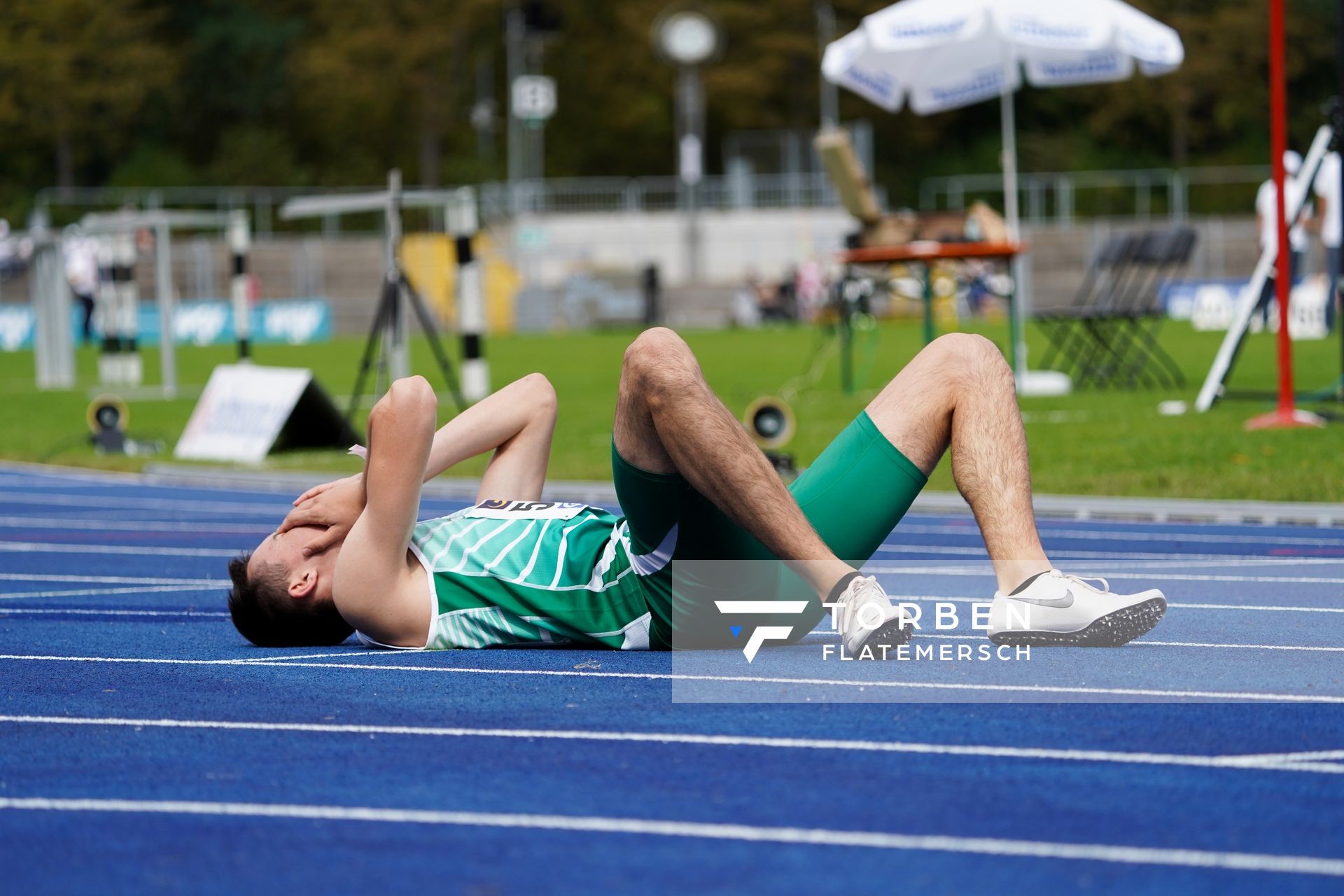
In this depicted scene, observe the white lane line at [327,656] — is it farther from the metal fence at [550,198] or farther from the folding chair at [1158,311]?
the metal fence at [550,198]

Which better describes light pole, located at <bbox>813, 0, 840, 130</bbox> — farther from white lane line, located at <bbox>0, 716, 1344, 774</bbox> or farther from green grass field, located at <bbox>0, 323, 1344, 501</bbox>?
white lane line, located at <bbox>0, 716, 1344, 774</bbox>

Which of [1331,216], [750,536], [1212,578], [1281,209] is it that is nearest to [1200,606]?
[1212,578]

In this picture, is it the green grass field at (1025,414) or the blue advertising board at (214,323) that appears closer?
the green grass field at (1025,414)

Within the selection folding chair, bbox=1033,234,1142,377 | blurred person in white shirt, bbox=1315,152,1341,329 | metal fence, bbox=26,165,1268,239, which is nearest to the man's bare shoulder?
folding chair, bbox=1033,234,1142,377

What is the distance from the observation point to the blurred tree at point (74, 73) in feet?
170

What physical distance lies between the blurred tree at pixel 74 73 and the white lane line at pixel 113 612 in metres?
48.4

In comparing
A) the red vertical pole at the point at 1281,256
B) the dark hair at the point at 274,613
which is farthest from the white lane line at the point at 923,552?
the red vertical pole at the point at 1281,256

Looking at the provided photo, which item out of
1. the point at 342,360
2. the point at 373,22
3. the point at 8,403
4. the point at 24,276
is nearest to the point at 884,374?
the point at 8,403

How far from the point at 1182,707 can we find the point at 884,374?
1551 centimetres

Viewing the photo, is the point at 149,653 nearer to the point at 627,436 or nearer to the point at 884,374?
the point at 627,436

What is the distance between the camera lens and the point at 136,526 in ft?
30.6

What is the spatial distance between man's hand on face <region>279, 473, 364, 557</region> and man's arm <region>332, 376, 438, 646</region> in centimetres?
5

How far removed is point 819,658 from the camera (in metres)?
4.75

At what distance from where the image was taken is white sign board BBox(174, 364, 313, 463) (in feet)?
41.5
